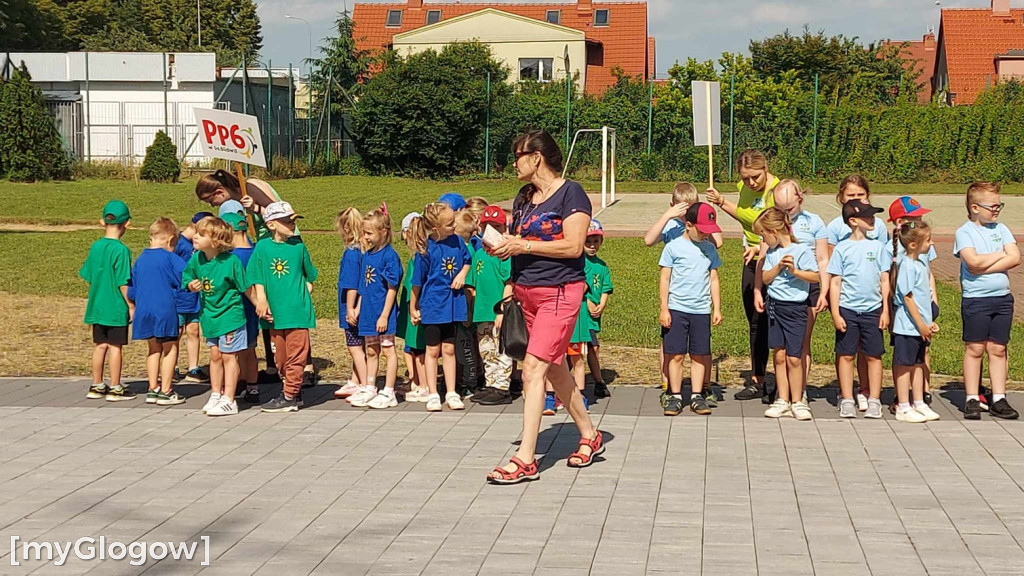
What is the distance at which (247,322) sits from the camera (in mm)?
8516

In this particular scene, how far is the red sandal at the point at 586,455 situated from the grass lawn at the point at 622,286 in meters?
3.91

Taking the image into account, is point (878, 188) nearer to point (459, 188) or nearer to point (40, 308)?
point (459, 188)

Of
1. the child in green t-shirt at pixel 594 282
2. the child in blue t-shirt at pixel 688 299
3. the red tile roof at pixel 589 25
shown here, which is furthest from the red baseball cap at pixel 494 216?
the red tile roof at pixel 589 25

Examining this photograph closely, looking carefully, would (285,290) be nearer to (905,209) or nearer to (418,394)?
(418,394)

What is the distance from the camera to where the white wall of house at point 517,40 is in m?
54.0

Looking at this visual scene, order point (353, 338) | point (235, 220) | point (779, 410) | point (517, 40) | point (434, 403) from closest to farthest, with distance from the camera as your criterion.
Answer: point (779, 410)
point (434, 403)
point (353, 338)
point (235, 220)
point (517, 40)

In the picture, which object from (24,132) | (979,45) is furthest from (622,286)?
(979,45)

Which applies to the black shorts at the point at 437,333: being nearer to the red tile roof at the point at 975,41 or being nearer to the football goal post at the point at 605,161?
the football goal post at the point at 605,161

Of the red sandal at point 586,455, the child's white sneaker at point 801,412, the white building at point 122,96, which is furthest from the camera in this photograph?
the white building at point 122,96

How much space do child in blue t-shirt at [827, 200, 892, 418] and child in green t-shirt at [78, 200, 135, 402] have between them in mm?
5136

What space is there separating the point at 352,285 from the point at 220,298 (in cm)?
97

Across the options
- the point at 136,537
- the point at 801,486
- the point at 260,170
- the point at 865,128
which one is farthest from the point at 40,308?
the point at 865,128

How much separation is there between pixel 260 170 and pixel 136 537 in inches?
1266

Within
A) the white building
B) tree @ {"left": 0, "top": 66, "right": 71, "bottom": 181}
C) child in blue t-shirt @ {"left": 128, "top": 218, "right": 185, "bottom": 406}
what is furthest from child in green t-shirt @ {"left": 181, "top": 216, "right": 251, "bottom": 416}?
the white building
